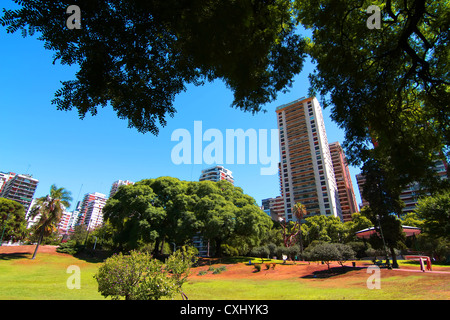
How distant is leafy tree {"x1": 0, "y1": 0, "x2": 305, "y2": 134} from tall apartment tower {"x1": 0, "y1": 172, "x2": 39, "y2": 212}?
151011mm

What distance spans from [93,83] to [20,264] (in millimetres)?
31895

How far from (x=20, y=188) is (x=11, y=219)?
98960mm

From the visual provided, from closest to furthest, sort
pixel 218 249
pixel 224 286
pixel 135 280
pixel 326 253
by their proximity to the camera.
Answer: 1. pixel 135 280
2. pixel 224 286
3. pixel 326 253
4. pixel 218 249

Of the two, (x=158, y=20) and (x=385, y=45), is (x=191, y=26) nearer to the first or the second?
(x=158, y=20)

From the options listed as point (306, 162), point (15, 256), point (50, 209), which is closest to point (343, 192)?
point (306, 162)

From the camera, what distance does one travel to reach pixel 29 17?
8.71 feet

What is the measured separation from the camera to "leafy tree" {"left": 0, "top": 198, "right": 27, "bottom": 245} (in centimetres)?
4419

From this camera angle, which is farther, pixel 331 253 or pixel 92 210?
pixel 92 210

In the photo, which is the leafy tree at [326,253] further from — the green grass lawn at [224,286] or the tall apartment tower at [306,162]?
the tall apartment tower at [306,162]

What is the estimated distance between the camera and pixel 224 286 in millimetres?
17078

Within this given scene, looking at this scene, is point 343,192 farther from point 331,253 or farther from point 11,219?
point 11,219

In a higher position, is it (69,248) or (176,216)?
(176,216)
